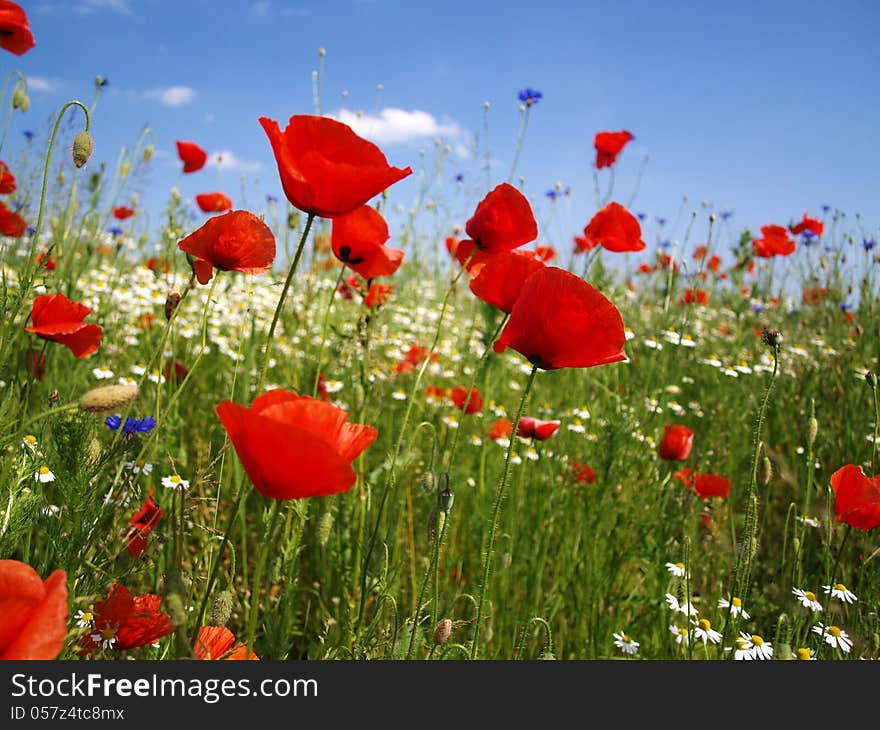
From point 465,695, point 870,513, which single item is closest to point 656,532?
point 870,513

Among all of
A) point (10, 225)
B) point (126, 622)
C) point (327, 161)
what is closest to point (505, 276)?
point (327, 161)

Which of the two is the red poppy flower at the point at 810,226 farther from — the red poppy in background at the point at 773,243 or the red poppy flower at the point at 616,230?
the red poppy flower at the point at 616,230

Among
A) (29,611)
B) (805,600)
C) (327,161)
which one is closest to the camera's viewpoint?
(29,611)

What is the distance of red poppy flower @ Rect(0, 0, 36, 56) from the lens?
1707 millimetres

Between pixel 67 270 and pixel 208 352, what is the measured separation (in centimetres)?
106

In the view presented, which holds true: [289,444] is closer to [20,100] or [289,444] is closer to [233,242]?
[233,242]

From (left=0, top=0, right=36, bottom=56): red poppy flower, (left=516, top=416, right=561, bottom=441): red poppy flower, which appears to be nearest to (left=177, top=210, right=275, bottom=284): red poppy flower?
(left=516, top=416, right=561, bottom=441): red poppy flower

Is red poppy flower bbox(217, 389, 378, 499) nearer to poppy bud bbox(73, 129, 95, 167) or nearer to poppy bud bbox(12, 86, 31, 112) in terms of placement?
poppy bud bbox(73, 129, 95, 167)

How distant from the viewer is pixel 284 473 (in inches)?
27.8

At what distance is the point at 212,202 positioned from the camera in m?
3.04

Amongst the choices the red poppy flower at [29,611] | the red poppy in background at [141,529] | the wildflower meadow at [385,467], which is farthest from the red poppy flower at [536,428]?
the red poppy flower at [29,611]

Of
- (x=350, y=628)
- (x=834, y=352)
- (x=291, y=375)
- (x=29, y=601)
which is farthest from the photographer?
(x=834, y=352)

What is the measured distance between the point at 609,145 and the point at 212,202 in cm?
185

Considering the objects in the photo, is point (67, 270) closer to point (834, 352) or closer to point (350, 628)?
point (350, 628)
